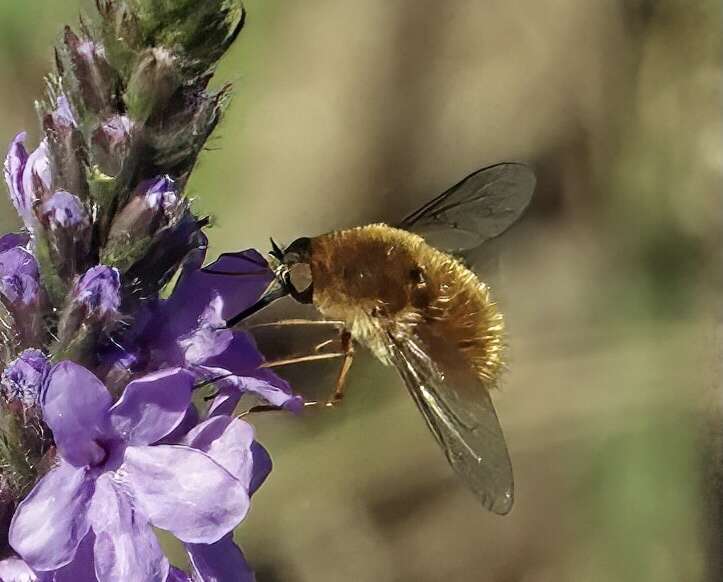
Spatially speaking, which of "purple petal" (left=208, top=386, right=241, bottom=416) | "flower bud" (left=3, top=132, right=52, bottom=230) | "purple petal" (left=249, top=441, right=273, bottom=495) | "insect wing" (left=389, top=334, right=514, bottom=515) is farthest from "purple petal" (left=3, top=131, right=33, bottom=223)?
"insect wing" (left=389, top=334, right=514, bottom=515)

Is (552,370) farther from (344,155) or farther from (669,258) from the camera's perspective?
(344,155)

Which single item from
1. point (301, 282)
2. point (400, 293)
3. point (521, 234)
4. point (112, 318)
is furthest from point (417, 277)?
point (521, 234)

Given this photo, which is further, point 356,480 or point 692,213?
point 692,213

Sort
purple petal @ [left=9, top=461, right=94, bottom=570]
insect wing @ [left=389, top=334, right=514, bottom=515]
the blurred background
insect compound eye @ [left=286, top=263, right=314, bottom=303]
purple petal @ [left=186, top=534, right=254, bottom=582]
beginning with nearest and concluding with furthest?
1. purple petal @ [left=9, top=461, right=94, bottom=570]
2. purple petal @ [left=186, top=534, right=254, bottom=582]
3. insect wing @ [left=389, top=334, right=514, bottom=515]
4. insect compound eye @ [left=286, top=263, right=314, bottom=303]
5. the blurred background

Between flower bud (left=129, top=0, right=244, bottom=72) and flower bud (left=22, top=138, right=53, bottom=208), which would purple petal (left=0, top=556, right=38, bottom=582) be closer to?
flower bud (left=22, top=138, right=53, bottom=208)

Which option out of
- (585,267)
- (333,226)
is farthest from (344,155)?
(585,267)

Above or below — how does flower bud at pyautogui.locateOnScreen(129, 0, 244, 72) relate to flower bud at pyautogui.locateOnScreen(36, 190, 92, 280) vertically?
above

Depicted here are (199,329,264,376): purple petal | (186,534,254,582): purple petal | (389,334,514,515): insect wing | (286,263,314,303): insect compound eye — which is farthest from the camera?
(286,263,314,303): insect compound eye

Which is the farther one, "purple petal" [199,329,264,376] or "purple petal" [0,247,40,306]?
"purple petal" [199,329,264,376]
